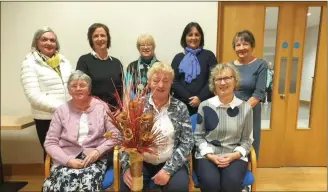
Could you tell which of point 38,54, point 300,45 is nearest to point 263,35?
point 300,45

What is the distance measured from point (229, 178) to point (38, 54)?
1.72 meters

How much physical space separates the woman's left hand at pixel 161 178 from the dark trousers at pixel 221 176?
0.26 m

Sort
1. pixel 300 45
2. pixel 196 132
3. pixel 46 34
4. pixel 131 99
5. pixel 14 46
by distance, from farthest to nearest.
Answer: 1. pixel 300 45
2. pixel 14 46
3. pixel 46 34
4. pixel 196 132
5. pixel 131 99

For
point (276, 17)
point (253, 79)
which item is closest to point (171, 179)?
point (253, 79)

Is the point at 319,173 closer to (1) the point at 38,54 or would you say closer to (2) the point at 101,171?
(2) the point at 101,171

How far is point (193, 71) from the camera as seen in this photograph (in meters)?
2.29

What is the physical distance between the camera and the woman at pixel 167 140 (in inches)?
68.5

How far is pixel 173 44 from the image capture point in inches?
110

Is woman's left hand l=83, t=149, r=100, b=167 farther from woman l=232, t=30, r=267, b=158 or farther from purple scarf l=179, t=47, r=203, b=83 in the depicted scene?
woman l=232, t=30, r=267, b=158

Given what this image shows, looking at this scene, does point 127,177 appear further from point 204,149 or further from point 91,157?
point 204,149

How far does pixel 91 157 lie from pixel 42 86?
72 cm

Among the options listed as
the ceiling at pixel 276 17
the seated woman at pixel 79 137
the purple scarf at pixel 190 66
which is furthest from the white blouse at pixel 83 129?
the ceiling at pixel 276 17

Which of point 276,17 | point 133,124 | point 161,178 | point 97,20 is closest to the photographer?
point 133,124

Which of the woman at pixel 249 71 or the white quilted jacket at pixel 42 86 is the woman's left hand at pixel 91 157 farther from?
the woman at pixel 249 71
